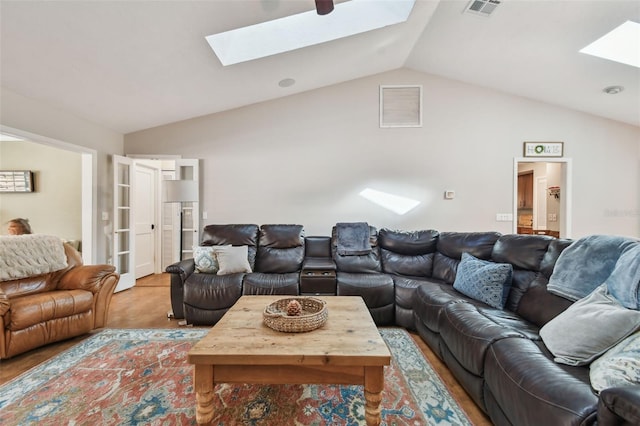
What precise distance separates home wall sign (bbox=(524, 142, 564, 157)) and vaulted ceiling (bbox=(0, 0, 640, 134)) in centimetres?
60

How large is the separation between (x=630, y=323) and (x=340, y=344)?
1306mm

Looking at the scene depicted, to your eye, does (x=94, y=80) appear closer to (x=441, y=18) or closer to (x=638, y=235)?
(x=441, y=18)

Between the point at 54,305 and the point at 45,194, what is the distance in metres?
2.94

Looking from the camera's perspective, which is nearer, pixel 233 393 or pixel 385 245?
pixel 233 393

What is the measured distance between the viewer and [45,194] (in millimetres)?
4207

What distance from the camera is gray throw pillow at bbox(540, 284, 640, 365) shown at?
1.24m

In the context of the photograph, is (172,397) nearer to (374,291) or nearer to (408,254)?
(374,291)

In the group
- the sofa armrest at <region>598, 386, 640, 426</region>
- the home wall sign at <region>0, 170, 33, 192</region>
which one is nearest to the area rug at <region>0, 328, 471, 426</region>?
the sofa armrest at <region>598, 386, 640, 426</region>

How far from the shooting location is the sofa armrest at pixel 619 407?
81 cm

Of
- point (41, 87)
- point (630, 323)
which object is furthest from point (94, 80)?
point (630, 323)

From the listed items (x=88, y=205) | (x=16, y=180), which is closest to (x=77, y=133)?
(x=88, y=205)

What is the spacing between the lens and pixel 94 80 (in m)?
2.91

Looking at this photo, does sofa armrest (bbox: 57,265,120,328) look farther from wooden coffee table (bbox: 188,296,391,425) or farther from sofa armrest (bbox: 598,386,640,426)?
sofa armrest (bbox: 598,386,640,426)

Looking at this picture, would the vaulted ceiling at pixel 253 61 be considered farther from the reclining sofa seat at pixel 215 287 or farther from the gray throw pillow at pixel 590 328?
the gray throw pillow at pixel 590 328
